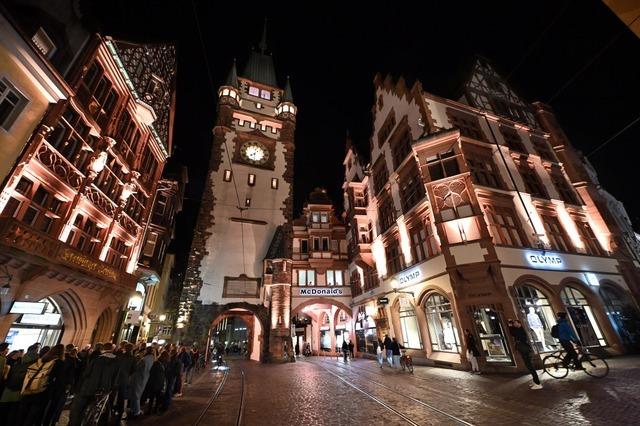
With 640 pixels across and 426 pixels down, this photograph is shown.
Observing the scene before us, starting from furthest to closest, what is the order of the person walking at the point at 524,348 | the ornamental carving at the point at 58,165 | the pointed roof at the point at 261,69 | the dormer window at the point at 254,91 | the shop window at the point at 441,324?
the pointed roof at the point at 261,69 < the dormer window at the point at 254,91 < the shop window at the point at 441,324 < the ornamental carving at the point at 58,165 < the person walking at the point at 524,348

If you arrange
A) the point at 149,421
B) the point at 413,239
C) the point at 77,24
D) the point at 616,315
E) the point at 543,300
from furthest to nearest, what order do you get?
the point at 413,239, the point at 616,315, the point at 543,300, the point at 77,24, the point at 149,421

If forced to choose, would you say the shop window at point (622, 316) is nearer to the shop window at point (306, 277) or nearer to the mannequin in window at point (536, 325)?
the mannequin in window at point (536, 325)

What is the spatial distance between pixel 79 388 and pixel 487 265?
15.5 m

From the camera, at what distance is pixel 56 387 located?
5375 millimetres

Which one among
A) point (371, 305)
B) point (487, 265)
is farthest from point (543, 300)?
point (371, 305)

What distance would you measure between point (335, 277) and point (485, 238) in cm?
1637

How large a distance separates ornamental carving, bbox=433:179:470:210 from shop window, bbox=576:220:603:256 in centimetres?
914

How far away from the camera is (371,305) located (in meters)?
22.0

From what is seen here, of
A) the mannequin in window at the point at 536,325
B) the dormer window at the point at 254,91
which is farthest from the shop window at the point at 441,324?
the dormer window at the point at 254,91

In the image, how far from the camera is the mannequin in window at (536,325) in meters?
12.8

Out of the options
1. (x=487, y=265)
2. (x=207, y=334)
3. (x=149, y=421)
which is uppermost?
(x=487, y=265)

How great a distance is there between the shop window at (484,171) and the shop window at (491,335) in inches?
298

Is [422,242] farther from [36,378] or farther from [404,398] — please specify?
[36,378]

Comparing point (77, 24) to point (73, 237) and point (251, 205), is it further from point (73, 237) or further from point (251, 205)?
point (251, 205)
